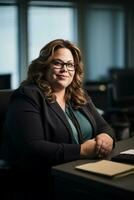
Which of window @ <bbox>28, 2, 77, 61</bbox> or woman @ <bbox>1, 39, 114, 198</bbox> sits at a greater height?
window @ <bbox>28, 2, 77, 61</bbox>

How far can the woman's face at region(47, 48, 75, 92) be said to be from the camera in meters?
2.35

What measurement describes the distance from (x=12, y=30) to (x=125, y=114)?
1904mm

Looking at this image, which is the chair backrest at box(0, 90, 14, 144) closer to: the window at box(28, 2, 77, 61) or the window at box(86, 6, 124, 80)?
the window at box(28, 2, 77, 61)

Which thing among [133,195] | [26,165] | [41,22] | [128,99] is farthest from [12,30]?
[133,195]

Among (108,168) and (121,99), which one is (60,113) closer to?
(108,168)

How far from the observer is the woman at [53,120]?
2.07 metres

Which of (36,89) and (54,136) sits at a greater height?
(36,89)

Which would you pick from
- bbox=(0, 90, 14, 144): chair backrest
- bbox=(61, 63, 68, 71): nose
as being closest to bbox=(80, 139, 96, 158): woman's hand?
bbox=(61, 63, 68, 71): nose

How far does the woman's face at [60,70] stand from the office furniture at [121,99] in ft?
6.91

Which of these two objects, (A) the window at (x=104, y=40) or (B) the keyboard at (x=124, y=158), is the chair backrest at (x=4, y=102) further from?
(A) the window at (x=104, y=40)

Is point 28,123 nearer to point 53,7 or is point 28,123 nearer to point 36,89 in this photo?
point 36,89

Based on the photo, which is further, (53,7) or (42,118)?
(53,7)

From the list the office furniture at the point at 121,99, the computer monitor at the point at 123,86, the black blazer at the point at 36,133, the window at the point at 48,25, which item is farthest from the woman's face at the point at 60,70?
the window at the point at 48,25

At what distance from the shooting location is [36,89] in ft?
7.52
